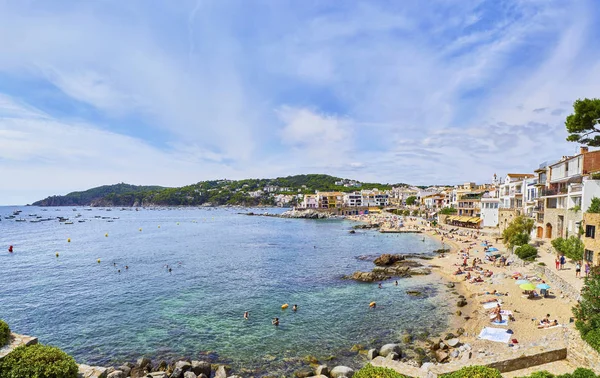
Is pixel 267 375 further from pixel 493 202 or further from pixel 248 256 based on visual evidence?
pixel 493 202

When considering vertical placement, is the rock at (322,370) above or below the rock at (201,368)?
above

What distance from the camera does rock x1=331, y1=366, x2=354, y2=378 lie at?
17.7m

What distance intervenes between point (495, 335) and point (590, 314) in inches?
257

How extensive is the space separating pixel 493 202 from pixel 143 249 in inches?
2928

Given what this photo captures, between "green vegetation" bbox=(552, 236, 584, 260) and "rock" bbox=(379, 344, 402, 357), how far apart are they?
21.9m

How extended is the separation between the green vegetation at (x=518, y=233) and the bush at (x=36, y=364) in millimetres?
45984

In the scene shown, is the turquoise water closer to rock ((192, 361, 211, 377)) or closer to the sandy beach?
rock ((192, 361, 211, 377))

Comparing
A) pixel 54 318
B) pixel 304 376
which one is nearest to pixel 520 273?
pixel 304 376

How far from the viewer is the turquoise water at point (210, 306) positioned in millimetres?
22156

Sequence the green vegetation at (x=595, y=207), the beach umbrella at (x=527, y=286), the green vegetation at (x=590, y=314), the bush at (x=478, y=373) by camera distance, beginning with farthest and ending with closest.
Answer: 1. the green vegetation at (x=595, y=207)
2. the beach umbrella at (x=527, y=286)
3. the green vegetation at (x=590, y=314)
4. the bush at (x=478, y=373)

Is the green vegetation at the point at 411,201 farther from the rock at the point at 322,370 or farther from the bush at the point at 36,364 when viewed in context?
the bush at the point at 36,364

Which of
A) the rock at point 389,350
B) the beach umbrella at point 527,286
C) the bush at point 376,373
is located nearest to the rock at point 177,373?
the bush at point 376,373

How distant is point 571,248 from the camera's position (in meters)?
31.3

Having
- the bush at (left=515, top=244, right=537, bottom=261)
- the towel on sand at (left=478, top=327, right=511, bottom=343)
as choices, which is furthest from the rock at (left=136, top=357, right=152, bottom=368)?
the bush at (left=515, top=244, right=537, bottom=261)
